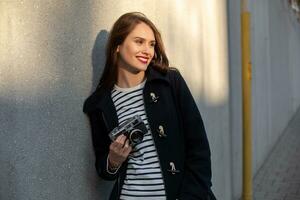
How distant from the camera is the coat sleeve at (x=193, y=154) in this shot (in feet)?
8.13

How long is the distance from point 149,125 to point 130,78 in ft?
0.96

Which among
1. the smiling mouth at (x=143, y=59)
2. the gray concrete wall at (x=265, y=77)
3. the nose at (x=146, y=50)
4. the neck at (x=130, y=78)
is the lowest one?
Answer: the gray concrete wall at (x=265, y=77)

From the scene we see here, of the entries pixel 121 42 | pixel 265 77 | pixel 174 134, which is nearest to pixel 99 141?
pixel 174 134

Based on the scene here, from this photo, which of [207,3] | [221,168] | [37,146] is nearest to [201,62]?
[207,3]

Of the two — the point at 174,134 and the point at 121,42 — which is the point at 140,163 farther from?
the point at 121,42

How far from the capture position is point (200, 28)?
4594mm

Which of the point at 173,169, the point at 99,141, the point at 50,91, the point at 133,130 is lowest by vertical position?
the point at 173,169

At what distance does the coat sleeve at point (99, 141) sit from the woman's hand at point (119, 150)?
111 mm

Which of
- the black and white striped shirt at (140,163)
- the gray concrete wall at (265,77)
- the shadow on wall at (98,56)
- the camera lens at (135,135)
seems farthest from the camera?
the gray concrete wall at (265,77)

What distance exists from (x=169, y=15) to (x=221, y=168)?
5.89 ft

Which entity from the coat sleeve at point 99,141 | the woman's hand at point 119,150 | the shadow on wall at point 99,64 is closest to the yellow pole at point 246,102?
the shadow on wall at point 99,64

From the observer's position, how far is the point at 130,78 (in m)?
2.60

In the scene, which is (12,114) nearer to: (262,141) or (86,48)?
(86,48)

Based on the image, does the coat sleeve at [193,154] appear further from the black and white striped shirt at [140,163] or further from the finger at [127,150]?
the finger at [127,150]
